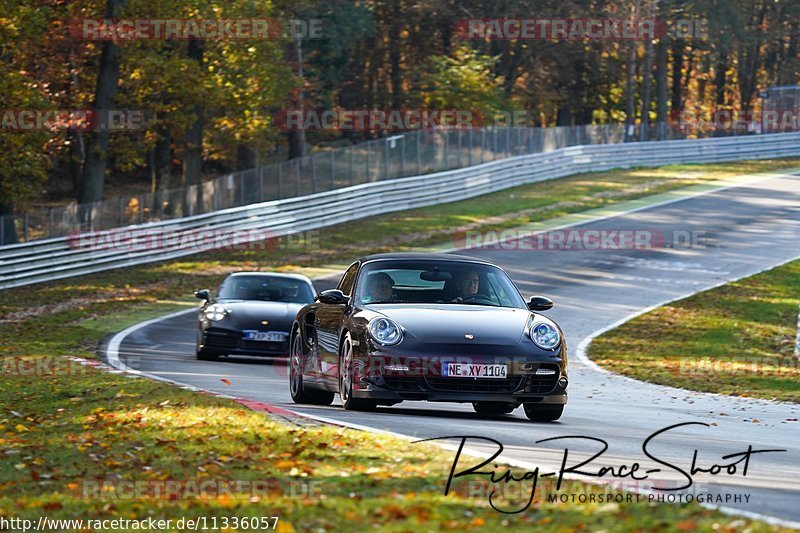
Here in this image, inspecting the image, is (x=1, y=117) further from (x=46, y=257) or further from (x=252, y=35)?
(x=252, y=35)

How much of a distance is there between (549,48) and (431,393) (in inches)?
2503

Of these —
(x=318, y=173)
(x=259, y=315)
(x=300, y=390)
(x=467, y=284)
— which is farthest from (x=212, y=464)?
(x=318, y=173)

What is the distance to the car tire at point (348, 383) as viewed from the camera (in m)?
11.6

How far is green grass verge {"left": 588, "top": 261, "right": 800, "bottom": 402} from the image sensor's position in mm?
17984

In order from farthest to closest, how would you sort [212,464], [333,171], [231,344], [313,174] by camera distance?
[333,171], [313,174], [231,344], [212,464]

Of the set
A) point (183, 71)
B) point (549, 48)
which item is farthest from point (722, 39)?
point (183, 71)

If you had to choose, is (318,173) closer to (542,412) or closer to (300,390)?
(300,390)

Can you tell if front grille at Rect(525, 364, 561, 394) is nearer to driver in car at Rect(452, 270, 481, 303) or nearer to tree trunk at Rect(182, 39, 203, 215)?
driver in car at Rect(452, 270, 481, 303)

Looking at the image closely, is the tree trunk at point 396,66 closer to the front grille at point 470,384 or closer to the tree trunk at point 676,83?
the tree trunk at point 676,83

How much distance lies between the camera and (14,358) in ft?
62.8

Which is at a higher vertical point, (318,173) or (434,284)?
(434,284)

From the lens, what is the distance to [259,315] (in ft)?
67.0

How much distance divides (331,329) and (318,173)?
30.5 metres

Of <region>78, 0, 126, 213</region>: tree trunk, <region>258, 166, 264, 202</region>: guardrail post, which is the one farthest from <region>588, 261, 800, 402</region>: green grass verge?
<region>78, 0, 126, 213</region>: tree trunk
